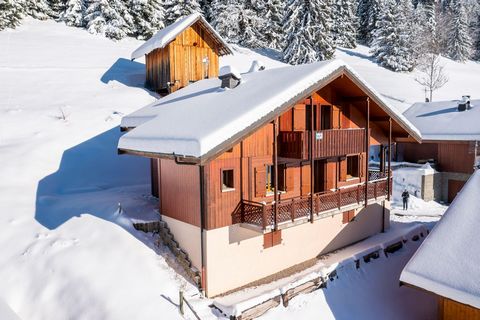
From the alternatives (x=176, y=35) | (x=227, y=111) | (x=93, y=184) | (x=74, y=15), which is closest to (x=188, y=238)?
(x=227, y=111)

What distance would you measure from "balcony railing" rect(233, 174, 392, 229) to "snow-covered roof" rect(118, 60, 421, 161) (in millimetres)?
3202

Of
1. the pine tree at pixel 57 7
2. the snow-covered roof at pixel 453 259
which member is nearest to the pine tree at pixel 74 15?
the pine tree at pixel 57 7

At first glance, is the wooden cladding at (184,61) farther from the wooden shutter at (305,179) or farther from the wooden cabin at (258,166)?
the wooden shutter at (305,179)

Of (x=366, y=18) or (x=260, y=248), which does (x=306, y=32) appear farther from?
(x=260, y=248)

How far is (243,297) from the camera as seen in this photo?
13758mm

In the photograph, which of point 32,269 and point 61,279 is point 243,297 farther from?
point 32,269

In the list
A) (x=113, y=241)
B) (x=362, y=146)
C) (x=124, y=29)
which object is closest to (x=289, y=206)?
(x=362, y=146)

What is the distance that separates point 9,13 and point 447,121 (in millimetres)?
47820

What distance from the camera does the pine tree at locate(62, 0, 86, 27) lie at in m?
51.7

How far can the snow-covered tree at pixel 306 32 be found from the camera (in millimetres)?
52156

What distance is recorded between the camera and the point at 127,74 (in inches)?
1513

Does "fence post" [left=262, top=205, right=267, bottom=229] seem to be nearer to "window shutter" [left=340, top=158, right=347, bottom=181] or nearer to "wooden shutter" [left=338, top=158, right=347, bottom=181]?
"wooden shutter" [left=338, top=158, right=347, bottom=181]

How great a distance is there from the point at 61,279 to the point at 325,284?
32.2ft

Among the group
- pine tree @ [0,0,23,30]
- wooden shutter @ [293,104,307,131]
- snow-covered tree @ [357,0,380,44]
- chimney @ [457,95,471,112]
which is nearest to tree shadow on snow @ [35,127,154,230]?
wooden shutter @ [293,104,307,131]
